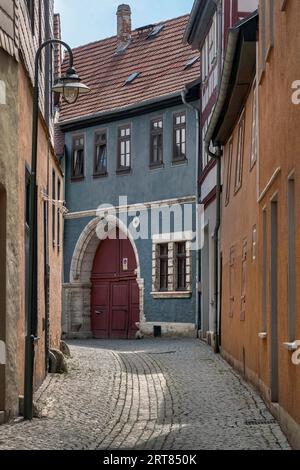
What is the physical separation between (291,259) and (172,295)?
19.4 metres

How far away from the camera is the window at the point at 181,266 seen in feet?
95.4

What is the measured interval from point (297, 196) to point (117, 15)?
28.2 meters

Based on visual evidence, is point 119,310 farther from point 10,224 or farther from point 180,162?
point 10,224

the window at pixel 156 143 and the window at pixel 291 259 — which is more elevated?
the window at pixel 156 143

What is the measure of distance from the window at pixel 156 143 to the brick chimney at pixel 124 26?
21.7 feet

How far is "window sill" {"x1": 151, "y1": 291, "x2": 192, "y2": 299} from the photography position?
28.6 meters

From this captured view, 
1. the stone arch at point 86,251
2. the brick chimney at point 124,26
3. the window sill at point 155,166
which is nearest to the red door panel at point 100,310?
the stone arch at point 86,251

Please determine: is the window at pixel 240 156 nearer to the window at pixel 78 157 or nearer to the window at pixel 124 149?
the window at pixel 124 149

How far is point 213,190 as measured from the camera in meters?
23.9

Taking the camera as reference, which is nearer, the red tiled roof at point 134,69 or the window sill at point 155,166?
the window sill at point 155,166

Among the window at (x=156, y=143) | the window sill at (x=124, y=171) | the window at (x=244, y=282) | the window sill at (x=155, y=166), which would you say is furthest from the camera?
the window sill at (x=124, y=171)

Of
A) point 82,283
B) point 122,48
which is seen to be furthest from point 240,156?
point 122,48

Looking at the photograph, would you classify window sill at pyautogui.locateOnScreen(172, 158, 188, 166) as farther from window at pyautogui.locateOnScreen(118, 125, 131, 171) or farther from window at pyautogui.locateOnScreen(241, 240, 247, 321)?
window at pyautogui.locateOnScreen(241, 240, 247, 321)
